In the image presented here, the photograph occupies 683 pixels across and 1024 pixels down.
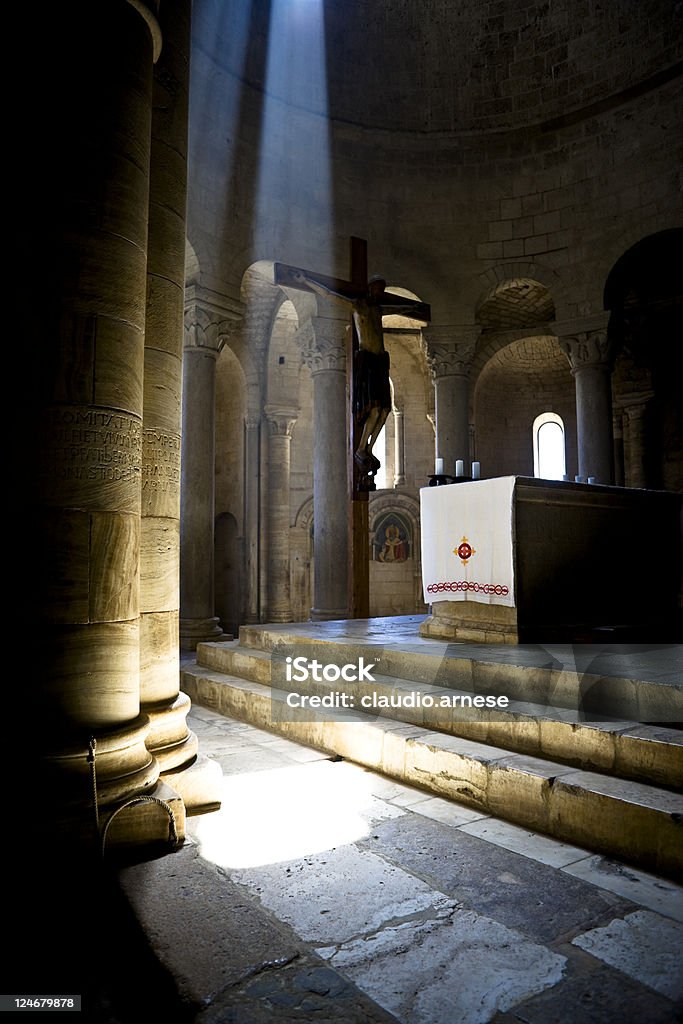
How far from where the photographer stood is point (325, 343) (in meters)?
9.98

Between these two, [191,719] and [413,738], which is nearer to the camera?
[413,738]

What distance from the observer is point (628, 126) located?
9.77m

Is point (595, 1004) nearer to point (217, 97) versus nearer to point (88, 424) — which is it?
point (88, 424)

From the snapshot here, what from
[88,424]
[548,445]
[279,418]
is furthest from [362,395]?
[548,445]

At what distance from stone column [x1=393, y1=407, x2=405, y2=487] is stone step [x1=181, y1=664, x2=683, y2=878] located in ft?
38.8

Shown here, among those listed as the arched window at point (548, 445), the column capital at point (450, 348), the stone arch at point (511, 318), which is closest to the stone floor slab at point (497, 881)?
the column capital at point (450, 348)

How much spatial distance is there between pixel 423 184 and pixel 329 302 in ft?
8.76

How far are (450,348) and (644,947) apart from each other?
9.44 m

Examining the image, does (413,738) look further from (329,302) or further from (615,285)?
(615,285)

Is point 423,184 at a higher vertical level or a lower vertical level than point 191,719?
higher

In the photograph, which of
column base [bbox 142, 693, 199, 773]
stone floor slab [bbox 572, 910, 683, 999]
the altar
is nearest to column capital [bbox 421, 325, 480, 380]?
the altar

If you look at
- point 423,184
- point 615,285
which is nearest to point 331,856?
point 615,285

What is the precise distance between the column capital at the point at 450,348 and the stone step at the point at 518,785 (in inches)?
284

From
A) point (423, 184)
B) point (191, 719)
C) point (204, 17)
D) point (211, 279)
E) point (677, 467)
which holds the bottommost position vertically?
point (191, 719)
